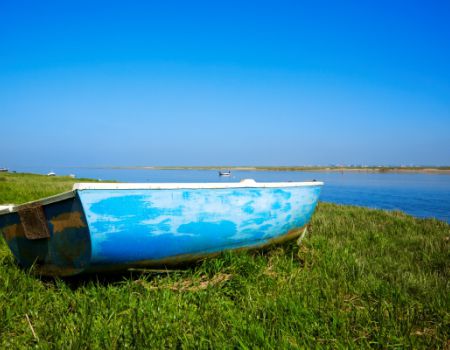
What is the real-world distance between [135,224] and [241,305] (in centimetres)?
128

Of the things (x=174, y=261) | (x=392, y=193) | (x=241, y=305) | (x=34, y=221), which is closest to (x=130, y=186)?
(x=174, y=261)

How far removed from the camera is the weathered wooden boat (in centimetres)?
294

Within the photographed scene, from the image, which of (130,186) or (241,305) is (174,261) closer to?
(241,305)

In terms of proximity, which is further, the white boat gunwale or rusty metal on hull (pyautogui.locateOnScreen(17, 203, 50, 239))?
rusty metal on hull (pyautogui.locateOnScreen(17, 203, 50, 239))

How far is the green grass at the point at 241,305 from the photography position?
8.16 ft

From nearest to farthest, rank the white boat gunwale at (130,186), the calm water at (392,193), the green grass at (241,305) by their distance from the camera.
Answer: the green grass at (241,305)
the white boat gunwale at (130,186)
the calm water at (392,193)

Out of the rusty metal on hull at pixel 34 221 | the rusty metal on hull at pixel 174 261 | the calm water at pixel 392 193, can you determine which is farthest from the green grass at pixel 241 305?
the calm water at pixel 392 193

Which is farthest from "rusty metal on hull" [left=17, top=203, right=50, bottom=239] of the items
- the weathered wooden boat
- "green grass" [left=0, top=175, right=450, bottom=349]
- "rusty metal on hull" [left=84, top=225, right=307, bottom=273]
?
"rusty metal on hull" [left=84, top=225, right=307, bottom=273]

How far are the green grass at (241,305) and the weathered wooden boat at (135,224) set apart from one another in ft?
0.82

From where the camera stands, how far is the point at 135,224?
120 inches

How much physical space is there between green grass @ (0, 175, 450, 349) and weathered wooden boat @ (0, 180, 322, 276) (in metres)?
0.25

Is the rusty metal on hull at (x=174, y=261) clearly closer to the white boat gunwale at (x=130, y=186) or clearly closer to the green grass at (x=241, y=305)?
the green grass at (x=241, y=305)

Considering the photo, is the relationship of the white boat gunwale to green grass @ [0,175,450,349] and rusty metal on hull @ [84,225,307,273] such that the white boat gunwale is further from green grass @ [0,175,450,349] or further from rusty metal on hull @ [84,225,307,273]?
green grass @ [0,175,450,349]

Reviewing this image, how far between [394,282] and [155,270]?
2.76m
